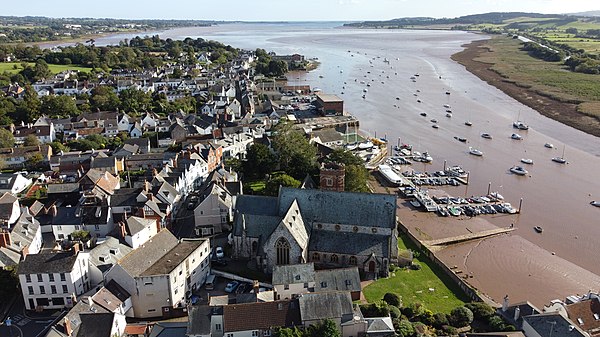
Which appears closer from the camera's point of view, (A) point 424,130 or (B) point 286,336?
(B) point 286,336

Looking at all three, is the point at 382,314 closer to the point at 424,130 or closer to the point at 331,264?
the point at 331,264

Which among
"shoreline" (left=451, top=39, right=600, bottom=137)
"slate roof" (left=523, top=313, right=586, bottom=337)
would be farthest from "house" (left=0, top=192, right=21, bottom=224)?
"shoreline" (left=451, top=39, right=600, bottom=137)

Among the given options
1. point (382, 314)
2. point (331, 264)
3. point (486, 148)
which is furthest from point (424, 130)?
point (382, 314)

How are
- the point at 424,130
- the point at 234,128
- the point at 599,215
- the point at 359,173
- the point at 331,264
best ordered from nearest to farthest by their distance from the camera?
the point at 331,264
the point at 359,173
the point at 599,215
the point at 234,128
the point at 424,130

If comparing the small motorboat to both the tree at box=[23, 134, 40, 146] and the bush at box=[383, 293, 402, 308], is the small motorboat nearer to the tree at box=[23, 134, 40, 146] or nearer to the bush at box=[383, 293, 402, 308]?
the bush at box=[383, 293, 402, 308]

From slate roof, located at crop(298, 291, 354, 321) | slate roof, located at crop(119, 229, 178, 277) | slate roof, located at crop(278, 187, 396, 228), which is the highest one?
slate roof, located at crop(278, 187, 396, 228)

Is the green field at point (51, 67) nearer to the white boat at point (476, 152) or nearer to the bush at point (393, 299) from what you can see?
the white boat at point (476, 152)

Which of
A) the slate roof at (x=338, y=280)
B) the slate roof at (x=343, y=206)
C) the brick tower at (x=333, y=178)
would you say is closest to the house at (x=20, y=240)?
the slate roof at (x=343, y=206)

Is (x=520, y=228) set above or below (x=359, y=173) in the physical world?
below
